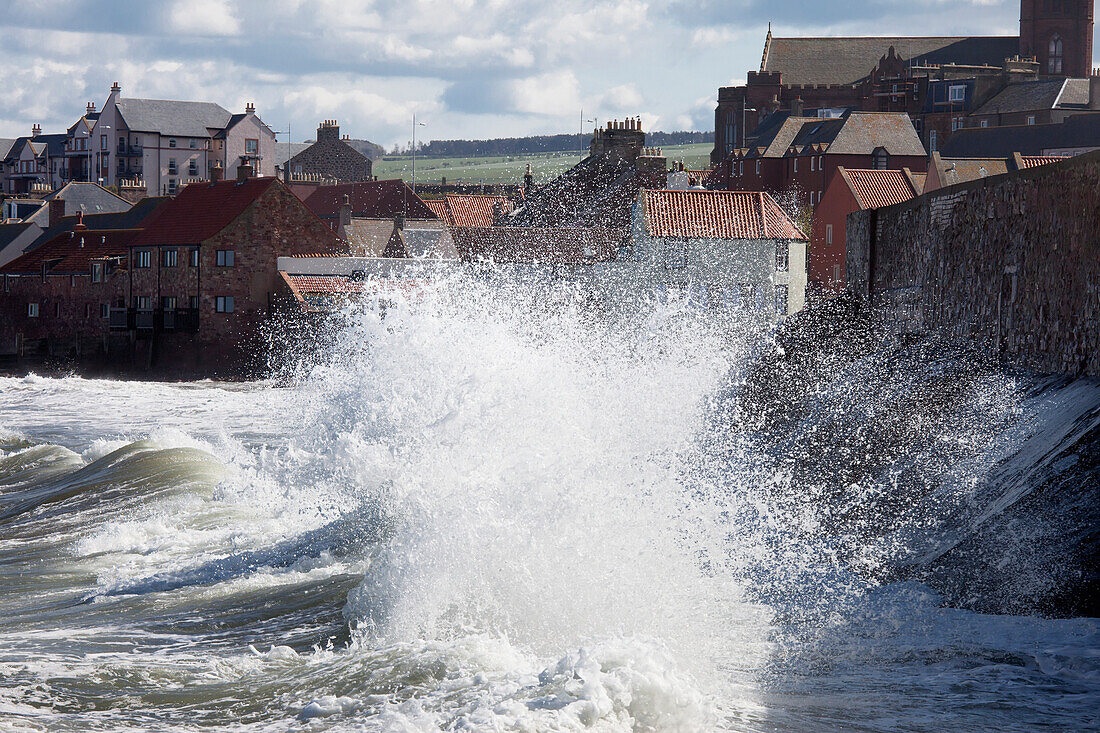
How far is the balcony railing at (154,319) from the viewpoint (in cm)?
4866

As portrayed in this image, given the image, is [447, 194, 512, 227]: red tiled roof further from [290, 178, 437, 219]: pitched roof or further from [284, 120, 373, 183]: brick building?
[284, 120, 373, 183]: brick building

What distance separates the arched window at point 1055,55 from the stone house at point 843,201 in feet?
146

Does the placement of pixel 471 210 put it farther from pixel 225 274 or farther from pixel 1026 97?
pixel 1026 97

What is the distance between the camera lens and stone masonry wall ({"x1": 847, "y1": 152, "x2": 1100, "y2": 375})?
1280 centimetres

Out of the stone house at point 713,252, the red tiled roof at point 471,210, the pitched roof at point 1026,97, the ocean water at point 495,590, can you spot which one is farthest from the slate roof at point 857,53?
the ocean water at point 495,590

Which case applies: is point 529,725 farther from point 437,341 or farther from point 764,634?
point 437,341

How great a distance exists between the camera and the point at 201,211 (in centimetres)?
5153

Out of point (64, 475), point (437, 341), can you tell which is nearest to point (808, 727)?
point (437, 341)

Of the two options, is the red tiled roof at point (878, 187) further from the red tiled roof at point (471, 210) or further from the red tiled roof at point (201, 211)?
the red tiled roof at point (201, 211)

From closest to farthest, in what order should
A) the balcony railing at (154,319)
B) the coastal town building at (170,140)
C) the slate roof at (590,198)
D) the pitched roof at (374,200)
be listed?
the balcony railing at (154,319)
the slate roof at (590,198)
the pitched roof at (374,200)
the coastal town building at (170,140)

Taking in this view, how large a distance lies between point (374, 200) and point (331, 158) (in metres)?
23.9

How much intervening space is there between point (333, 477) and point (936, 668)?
8967 mm

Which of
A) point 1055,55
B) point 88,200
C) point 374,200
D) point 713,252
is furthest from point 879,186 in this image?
point 1055,55

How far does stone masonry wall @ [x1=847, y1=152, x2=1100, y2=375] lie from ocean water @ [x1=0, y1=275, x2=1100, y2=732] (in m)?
1.13
